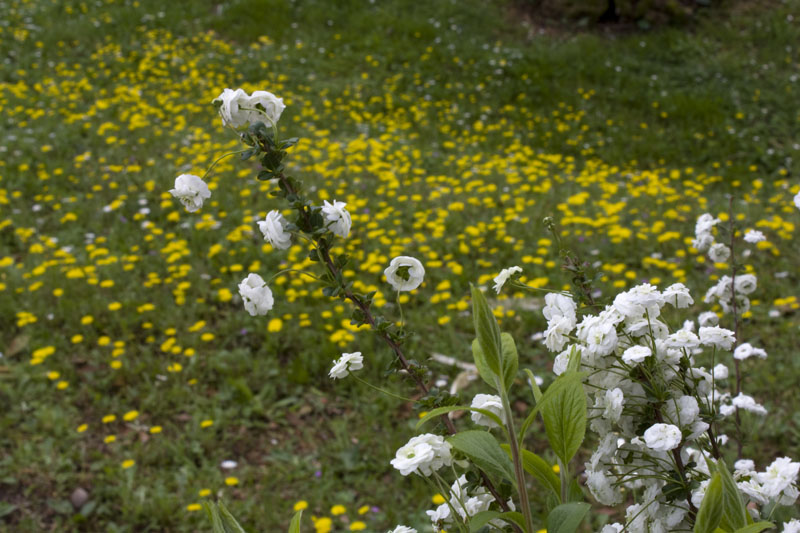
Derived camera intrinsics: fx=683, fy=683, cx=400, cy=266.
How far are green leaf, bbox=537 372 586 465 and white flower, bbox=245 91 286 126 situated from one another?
1.74 feet

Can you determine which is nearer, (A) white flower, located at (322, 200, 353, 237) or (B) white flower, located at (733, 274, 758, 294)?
(A) white flower, located at (322, 200, 353, 237)

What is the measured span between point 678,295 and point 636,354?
0.22 metres

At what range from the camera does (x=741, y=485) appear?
0.95 meters

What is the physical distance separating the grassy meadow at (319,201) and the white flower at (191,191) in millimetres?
2004

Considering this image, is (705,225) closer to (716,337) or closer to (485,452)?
(716,337)

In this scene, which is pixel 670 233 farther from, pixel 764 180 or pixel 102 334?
pixel 102 334

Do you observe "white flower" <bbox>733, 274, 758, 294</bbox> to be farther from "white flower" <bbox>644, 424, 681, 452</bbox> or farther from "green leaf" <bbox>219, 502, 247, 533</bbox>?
"green leaf" <bbox>219, 502, 247, 533</bbox>

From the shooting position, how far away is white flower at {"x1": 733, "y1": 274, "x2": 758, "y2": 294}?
5.59 feet

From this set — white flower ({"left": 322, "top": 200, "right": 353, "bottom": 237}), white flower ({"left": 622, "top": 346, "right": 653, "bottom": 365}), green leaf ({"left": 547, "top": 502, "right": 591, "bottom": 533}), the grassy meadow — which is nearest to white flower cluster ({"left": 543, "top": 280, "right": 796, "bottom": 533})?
white flower ({"left": 622, "top": 346, "right": 653, "bottom": 365})

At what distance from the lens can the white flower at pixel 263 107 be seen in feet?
3.13

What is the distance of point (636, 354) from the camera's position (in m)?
0.82

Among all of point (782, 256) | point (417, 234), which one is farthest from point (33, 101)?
point (782, 256)

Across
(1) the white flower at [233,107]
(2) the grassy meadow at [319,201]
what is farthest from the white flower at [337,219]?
(2) the grassy meadow at [319,201]

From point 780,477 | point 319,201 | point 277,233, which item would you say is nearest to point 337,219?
point 277,233
